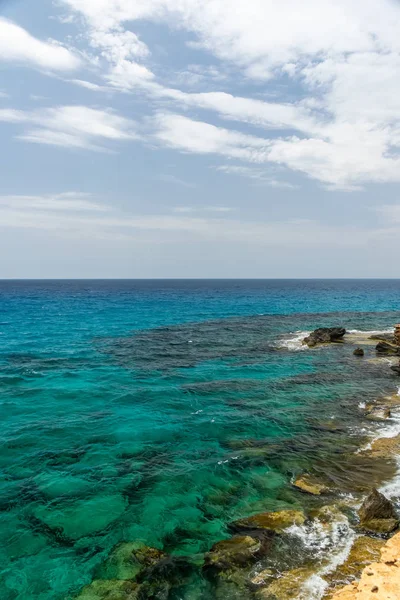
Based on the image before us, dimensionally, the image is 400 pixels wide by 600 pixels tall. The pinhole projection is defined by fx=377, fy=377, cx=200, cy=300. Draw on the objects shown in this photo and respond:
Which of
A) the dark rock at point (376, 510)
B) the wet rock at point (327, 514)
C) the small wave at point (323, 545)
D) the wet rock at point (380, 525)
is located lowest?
the wet rock at point (327, 514)

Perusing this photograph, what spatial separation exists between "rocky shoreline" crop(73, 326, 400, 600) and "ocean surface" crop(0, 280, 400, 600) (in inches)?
16.0

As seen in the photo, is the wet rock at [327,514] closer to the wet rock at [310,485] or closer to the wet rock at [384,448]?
the wet rock at [310,485]

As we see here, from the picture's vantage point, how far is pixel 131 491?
55.5ft

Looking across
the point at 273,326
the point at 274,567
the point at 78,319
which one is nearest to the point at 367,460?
the point at 274,567


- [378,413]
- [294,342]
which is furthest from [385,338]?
[378,413]

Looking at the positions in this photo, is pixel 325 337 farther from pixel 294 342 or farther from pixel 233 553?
pixel 233 553

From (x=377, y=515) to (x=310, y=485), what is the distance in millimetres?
3366

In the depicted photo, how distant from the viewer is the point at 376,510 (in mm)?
14062

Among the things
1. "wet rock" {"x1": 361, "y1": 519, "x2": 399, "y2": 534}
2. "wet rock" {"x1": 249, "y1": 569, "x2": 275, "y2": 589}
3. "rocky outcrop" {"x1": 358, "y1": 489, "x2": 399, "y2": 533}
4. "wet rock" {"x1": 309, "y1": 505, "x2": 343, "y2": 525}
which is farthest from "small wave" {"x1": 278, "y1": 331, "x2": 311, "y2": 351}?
"wet rock" {"x1": 249, "y1": 569, "x2": 275, "y2": 589}

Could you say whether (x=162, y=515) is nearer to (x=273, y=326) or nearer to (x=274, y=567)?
(x=274, y=567)

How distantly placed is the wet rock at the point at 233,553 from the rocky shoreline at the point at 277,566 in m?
0.03

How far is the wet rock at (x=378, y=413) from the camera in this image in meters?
24.9

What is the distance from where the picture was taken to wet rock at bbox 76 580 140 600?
36.8ft

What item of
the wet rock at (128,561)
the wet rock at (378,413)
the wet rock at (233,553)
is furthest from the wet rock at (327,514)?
the wet rock at (378,413)
